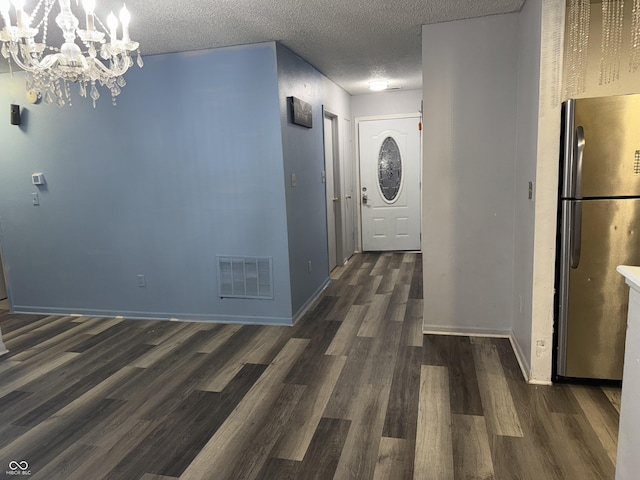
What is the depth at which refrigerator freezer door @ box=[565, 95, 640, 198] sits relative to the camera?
7.47ft

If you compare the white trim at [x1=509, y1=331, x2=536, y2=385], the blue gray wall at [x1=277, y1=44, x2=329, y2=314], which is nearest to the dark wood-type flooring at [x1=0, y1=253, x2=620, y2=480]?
the white trim at [x1=509, y1=331, x2=536, y2=385]

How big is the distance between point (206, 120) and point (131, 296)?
71.1 inches

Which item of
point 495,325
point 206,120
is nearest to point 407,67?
point 206,120

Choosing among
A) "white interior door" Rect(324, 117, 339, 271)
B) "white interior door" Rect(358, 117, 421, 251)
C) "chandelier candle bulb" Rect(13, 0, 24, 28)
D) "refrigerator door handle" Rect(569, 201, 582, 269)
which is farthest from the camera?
"white interior door" Rect(358, 117, 421, 251)

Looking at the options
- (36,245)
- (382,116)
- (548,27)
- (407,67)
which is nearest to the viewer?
(548,27)

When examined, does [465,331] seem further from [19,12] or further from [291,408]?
[19,12]

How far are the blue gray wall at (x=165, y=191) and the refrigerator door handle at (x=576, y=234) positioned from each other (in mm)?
2112

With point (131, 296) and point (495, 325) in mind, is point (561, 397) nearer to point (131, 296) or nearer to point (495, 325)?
point (495, 325)

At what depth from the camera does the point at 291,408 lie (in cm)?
247

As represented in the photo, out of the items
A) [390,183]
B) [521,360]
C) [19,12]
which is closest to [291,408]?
[521,360]

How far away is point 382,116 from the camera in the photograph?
21.0 ft

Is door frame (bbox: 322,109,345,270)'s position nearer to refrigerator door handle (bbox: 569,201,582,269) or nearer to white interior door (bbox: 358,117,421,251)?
white interior door (bbox: 358,117,421,251)

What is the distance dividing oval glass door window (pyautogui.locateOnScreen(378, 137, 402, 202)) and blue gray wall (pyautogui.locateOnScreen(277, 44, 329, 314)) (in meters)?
1.89

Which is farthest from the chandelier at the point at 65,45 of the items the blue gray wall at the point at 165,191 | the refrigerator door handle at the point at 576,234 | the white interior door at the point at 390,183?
the white interior door at the point at 390,183
